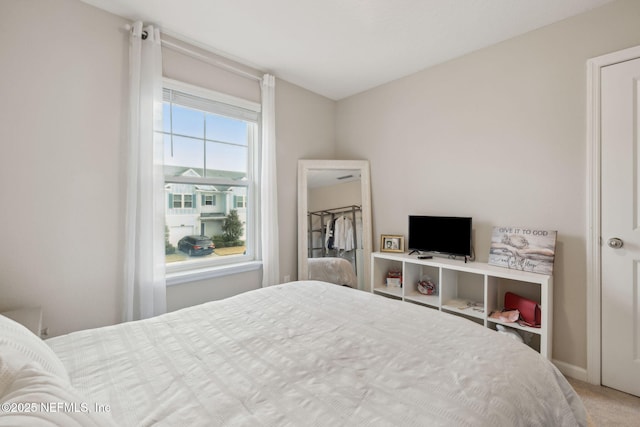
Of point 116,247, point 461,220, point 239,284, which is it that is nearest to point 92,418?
point 116,247

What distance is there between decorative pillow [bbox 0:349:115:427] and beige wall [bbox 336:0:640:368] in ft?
8.89

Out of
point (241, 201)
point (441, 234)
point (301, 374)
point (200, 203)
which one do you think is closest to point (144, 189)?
point (200, 203)

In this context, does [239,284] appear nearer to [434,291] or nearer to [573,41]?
[434,291]

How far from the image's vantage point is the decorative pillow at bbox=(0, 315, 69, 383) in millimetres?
728

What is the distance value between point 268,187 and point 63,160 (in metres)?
1.51

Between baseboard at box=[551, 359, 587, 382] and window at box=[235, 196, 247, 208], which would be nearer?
baseboard at box=[551, 359, 587, 382]

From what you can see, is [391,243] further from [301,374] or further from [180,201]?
[301,374]

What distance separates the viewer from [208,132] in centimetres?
268

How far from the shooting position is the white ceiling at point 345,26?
1965mm

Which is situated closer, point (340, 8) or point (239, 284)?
point (340, 8)

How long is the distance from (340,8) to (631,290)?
8.72 ft

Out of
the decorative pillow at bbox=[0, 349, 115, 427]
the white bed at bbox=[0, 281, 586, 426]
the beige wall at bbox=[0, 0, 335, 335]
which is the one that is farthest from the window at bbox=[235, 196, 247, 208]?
the decorative pillow at bbox=[0, 349, 115, 427]

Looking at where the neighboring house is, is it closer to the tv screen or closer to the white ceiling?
the white ceiling

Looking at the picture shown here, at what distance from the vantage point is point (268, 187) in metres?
2.87
